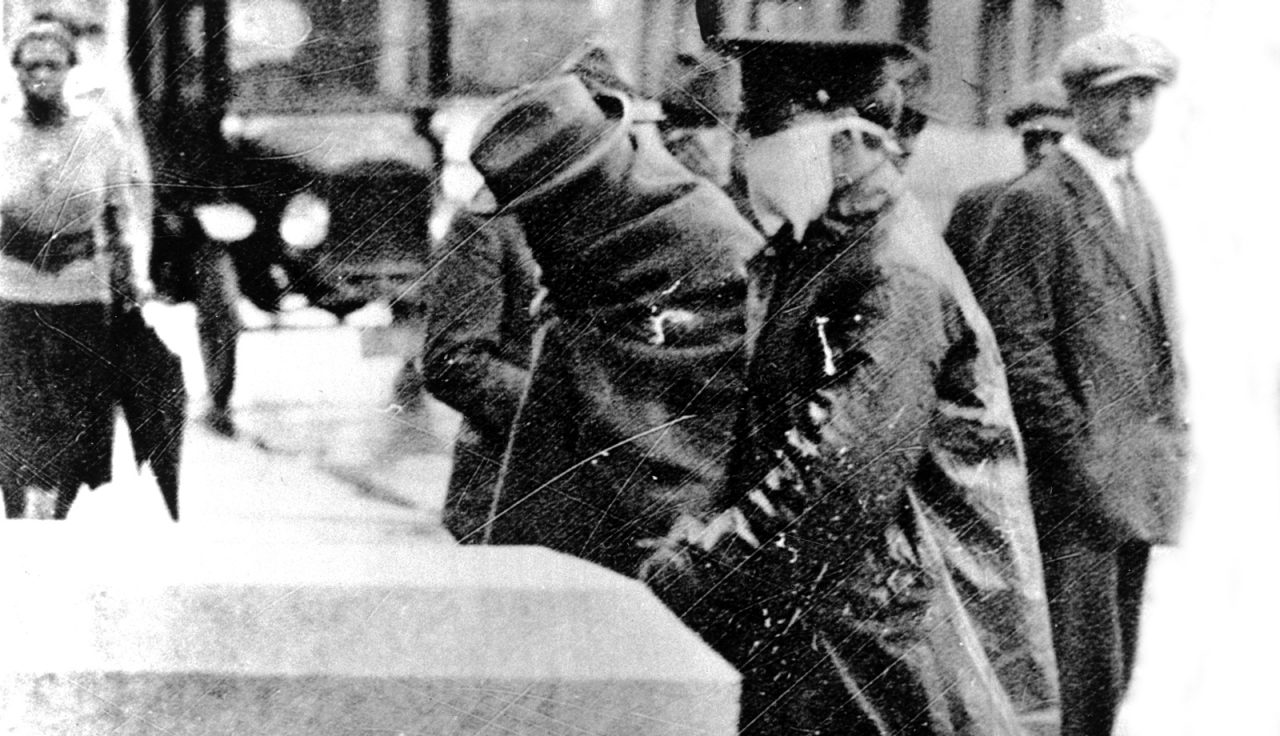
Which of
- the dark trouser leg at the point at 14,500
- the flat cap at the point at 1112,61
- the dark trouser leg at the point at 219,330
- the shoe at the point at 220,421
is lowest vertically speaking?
the dark trouser leg at the point at 14,500

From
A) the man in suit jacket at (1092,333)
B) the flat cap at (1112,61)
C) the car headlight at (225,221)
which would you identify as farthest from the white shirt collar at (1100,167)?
the car headlight at (225,221)

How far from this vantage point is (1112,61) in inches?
97.9

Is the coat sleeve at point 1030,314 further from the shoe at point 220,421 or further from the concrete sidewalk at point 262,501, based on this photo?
the shoe at point 220,421

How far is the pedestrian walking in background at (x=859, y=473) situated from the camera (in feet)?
7.97

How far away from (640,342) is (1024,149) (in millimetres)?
928

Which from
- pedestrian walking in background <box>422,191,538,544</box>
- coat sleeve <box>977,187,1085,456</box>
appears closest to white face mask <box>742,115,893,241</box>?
coat sleeve <box>977,187,1085,456</box>

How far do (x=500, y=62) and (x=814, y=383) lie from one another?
970mm

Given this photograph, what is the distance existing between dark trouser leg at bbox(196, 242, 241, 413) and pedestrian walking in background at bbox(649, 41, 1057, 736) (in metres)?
1.03

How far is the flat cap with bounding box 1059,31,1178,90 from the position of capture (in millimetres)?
2477

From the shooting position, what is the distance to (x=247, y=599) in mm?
2537

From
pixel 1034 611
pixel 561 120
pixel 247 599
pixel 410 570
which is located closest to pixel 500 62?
pixel 561 120

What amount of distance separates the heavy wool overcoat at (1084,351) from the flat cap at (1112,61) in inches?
6.9

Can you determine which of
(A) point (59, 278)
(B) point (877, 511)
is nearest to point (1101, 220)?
(B) point (877, 511)

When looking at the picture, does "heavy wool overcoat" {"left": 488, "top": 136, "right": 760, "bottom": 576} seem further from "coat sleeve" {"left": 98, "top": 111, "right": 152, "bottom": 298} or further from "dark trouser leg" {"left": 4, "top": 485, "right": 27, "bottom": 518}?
"dark trouser leg" {"left": 4, "top": 485, "right": 27, "bottom": 518}
